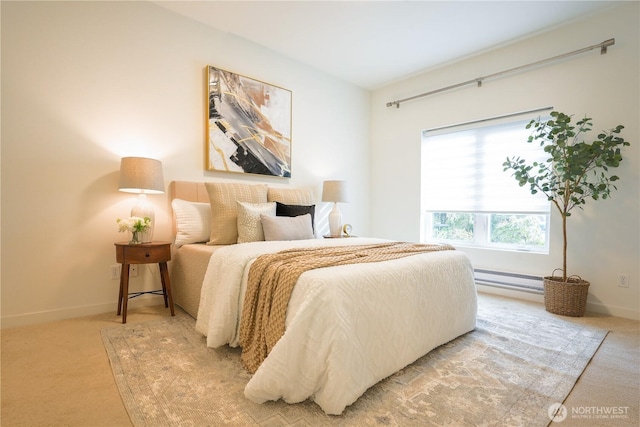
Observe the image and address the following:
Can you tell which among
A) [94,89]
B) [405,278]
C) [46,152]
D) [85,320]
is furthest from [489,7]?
[85,320]

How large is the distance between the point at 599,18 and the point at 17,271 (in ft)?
17.5

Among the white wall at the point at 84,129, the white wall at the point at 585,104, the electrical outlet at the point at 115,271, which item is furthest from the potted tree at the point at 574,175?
the electrical outlet at the point at 115,271

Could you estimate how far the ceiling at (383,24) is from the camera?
275 cm

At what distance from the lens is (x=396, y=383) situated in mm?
1515

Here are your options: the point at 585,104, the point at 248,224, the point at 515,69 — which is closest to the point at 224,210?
the point at 248,224

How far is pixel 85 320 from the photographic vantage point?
235cm

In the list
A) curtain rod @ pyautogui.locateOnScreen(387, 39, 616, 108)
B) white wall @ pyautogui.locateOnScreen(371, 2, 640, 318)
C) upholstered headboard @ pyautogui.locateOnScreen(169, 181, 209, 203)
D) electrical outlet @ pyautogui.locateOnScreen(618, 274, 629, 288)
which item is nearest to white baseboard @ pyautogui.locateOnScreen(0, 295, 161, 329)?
upholstered headboard @ pyautogui.locateOnScreen(169, 181, 209, 203)

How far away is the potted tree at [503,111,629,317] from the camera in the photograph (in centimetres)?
255

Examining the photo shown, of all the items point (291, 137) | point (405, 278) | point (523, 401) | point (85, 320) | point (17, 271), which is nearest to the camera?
point (523, 401)

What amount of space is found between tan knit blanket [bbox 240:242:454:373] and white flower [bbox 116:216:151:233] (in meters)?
1.22

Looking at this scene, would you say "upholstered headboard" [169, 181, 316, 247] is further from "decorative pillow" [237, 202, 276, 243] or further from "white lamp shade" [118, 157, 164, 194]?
"white lamp shade" [118, 157, 164, 194]

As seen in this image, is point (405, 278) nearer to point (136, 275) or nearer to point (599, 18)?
point (136, 275)

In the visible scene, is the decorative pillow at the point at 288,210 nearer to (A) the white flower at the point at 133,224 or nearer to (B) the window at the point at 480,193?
(A) the white flower at the point at 133,224

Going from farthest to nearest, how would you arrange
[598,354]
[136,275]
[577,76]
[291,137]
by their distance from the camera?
[291,137] → [577,76] → [136,275] → [598,354]
